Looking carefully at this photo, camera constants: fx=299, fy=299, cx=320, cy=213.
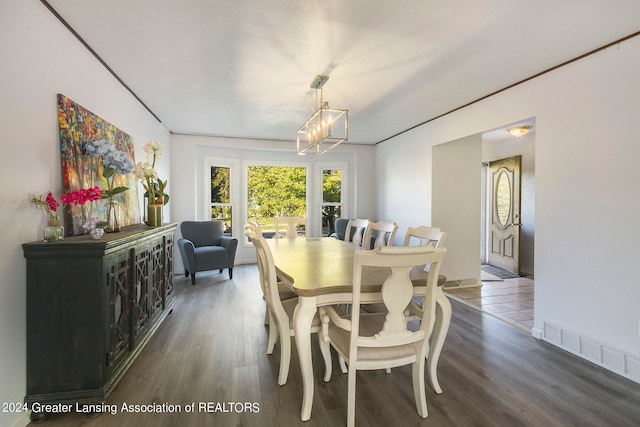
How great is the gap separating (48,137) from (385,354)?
2434 millimetres

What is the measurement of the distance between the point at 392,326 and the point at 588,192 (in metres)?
2.14

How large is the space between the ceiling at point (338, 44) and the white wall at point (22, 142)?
10.7 inches

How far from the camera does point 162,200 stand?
10.2ft

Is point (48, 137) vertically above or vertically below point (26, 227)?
above

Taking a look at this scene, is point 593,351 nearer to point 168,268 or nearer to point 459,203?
point 459,203

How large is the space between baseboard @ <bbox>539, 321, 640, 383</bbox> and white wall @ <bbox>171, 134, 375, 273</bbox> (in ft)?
13.0

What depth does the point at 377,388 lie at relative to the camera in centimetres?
203

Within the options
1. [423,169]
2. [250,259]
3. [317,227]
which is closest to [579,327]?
[423,169]

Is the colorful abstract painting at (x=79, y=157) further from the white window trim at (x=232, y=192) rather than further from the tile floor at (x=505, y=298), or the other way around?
the tile floor at (x=505, y=298)

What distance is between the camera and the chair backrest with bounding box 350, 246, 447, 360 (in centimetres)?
146

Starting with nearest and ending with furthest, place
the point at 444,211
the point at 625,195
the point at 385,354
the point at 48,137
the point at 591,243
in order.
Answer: the point at 385,354
the point at 48,137
the point at 625,195
the point at 591,243
the point at 444,211

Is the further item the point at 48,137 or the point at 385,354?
the point at 48,137

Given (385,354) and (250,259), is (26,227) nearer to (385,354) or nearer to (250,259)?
(385,354)

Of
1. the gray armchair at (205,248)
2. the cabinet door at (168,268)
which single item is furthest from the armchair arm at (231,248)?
the cabinet door at (168,268)
